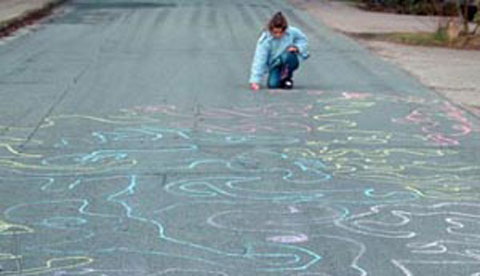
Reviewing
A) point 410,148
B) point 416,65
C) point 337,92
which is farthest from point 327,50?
point 410,148

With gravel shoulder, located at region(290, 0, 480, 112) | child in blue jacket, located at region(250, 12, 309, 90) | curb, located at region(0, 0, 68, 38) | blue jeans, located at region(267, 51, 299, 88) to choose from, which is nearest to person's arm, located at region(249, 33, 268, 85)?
child in blue jacket, located at region(250, 12, 309, 90)

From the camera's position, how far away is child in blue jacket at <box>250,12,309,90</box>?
50.2ft

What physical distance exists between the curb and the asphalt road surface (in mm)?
8866

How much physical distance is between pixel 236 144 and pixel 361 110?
291 centimetres

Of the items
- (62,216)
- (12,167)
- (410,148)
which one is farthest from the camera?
(410,148)

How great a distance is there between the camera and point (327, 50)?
73.6 ft

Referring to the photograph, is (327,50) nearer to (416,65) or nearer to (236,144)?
(416,65)

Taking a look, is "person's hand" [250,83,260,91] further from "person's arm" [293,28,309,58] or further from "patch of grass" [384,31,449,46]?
"patch of grass" [384,31,449,46]

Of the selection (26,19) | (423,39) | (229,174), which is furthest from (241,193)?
(26,19)

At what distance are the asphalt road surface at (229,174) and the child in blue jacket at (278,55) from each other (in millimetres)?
332

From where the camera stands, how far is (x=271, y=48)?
15.6 metres

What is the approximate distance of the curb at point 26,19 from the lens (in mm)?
26766

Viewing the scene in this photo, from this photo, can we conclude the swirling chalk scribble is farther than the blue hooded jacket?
No

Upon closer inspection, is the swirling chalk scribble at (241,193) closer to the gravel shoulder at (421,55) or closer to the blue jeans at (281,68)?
the blue jeans at (281,68)
